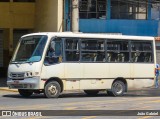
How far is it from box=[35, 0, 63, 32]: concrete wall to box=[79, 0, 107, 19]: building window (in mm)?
2095

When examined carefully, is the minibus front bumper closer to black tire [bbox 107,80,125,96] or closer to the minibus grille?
the minibus grille

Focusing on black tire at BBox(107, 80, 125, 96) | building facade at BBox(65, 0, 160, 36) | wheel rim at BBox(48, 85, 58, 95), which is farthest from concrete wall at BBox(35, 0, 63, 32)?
wheel rim at BBox(48, 85, 58, 95)

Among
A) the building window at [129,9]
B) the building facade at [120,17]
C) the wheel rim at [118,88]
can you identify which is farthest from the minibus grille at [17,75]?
the building window at [129,9]

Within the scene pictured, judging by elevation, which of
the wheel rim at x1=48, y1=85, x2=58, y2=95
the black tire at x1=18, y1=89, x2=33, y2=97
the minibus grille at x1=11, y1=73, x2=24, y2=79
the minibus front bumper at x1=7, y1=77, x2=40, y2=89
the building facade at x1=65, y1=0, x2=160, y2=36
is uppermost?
the building facade at x1=65, y1=0, x2=160, y2=36

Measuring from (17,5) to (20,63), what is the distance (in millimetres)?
17631

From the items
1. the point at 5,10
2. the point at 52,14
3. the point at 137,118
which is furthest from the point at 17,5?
the point at 137,118

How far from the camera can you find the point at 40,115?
14.1 metres

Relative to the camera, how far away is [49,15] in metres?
36.4

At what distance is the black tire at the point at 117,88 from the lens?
982 inches

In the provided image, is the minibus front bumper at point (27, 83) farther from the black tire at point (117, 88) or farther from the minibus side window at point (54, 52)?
the black tire at point (117, 88)

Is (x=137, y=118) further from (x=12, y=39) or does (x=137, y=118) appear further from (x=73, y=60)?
(x=12, y=39)

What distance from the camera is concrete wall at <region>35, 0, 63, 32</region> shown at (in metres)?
35.0

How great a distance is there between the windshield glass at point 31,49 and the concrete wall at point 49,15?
445 inches

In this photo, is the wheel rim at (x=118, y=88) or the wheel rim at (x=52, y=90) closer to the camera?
the wheel rim at (x=52, y=90)
